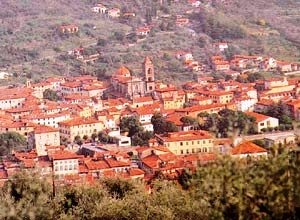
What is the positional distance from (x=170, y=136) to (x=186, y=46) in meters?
29.9

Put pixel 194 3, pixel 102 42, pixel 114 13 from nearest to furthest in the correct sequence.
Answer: pixel 102 42 → pixel 114 13 → pixel 194 3

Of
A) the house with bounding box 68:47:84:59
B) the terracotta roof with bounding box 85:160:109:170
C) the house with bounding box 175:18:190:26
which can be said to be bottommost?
the house with bounding box 68:47:84:59

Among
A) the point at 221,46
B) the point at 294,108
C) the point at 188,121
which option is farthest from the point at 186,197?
the point at 221,46

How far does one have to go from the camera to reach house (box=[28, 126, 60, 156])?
32562mm

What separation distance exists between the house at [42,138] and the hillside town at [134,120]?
0.05 m

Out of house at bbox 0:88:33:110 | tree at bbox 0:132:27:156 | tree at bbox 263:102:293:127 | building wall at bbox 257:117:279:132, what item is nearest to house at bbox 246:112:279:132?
building wall at bbox 257:117:279:132

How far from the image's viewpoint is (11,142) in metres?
32.3

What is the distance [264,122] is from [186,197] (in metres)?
20.4

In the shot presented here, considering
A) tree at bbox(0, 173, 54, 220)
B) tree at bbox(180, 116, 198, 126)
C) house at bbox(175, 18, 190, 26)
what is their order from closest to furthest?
1. tree at bbox(0, 173, 54, 220)
2. tree at bbox(180, 116, 198, 126)
3. house at bbox(175, 18, 190, 26)

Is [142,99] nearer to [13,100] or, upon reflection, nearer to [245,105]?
[245,105]

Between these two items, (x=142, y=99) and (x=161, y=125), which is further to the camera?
(x=142, y=99)

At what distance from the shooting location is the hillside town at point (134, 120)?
1036 inches

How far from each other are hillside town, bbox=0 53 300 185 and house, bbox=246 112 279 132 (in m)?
0.05

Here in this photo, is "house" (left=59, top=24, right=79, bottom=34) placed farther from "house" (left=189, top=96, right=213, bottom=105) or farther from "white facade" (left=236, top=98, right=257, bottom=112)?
"white facade" (left=236, top=98, right=257, bottom=112)
